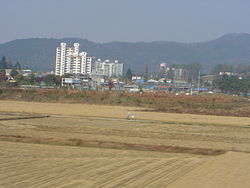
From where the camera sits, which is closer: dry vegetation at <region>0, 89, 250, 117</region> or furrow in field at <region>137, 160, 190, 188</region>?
furrow in field at <region>137, 160, 190, 188</region>

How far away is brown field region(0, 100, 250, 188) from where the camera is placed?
14.2 metres

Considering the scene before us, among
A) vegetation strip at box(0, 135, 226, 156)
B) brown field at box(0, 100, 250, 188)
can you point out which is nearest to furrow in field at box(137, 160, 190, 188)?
brown field at box(0, 100, 250, 188)

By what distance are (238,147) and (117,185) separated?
12227 millimetres

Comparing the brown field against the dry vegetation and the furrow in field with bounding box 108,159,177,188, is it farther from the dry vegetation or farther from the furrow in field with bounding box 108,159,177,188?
the dry vegetation

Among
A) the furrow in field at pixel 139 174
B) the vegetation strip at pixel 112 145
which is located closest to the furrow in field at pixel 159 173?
the furrow in field at pixel 139 174

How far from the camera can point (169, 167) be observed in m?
17.0

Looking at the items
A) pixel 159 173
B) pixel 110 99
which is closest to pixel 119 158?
pixel 159 173

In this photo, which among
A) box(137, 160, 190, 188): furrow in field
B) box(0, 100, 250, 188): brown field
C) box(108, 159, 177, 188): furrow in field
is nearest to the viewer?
box(108, 159, 177, 188): furrow in field

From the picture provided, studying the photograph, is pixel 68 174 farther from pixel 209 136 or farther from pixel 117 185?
pixel 209 136

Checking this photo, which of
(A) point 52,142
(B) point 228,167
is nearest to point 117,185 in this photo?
(B) point 228,167

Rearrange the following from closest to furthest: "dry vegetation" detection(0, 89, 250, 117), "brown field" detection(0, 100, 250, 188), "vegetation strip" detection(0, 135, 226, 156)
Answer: "brown field" detection(0, 100, 250, 188) < "vegetation strip" detection(0, 135, 226, 156) < "dry vegetation" detection(0, 89, 250, 117)

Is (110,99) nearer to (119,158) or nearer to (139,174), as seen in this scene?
(119,158)

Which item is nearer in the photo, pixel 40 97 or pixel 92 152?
pixel 92 152

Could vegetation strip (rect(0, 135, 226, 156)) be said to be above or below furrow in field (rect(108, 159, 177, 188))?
below
